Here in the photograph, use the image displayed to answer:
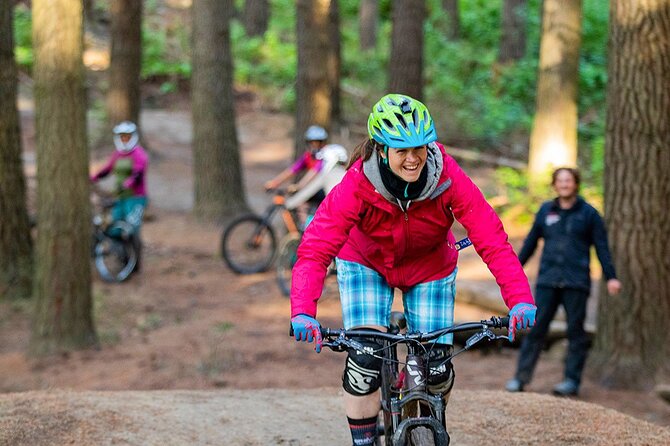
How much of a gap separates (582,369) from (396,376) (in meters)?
4.51

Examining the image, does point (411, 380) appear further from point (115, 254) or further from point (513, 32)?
point (513, 32)

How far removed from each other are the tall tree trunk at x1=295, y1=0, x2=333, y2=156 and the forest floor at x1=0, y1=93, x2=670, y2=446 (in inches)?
107

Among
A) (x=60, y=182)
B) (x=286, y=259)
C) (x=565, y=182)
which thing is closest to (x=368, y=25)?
(x=286, y=259)

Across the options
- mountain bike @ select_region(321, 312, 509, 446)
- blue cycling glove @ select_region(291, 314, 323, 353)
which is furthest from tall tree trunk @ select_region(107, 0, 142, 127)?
blue cycling glove @ select_region(291, 314, 323, 353)

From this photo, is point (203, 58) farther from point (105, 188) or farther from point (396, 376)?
point (396, 376)

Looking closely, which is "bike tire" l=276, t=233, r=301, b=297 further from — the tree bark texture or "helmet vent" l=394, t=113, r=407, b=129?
the tree bark texture

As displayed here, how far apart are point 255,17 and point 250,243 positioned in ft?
67.7

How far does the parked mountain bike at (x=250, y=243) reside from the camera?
42.8ft

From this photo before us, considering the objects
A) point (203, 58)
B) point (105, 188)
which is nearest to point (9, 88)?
point (203, 58)

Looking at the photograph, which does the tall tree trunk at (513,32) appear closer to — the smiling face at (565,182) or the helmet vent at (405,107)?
the smiling face at (565,182)

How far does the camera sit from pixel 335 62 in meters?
22.0

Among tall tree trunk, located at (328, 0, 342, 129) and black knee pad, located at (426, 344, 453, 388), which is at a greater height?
tall tree trunk, located at (328, 0, 342, 129)

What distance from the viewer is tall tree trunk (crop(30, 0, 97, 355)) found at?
8844 millimetres

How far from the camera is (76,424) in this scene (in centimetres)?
548
